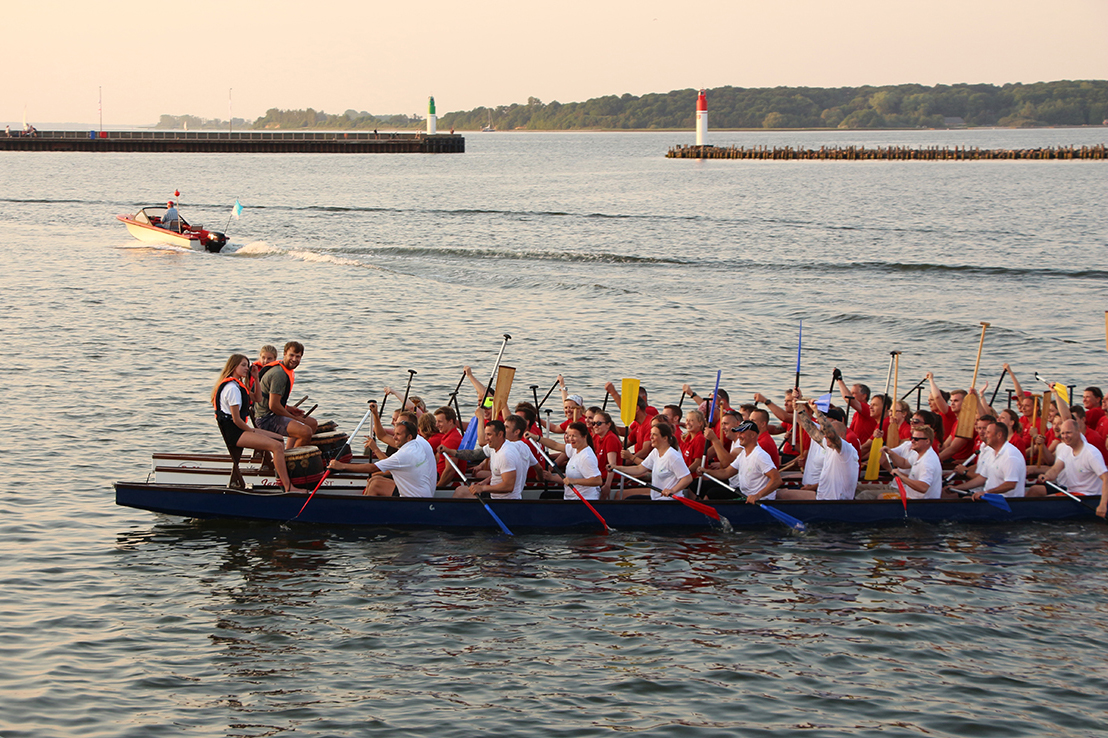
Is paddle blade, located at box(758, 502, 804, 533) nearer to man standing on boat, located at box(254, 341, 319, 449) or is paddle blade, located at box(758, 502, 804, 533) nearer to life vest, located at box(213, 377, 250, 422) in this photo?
man standing on boat, located at box(254, 341, 319, 449)

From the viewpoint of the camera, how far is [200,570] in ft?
37.3

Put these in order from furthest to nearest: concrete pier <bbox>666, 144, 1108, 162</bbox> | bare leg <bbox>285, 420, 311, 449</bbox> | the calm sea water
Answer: concrete pier <bbox>666, 144, 1108, 162</bbox>
bare leg <bbox>285, 420, 311, 449</bbox>
the calm sea water

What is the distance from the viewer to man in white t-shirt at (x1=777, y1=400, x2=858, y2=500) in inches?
484

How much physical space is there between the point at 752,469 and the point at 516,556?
3082 mm

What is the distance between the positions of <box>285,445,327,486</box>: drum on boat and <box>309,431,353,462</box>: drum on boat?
139 millimetres

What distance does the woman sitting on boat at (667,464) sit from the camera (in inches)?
482

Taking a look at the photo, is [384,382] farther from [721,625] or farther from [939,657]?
[939,657]

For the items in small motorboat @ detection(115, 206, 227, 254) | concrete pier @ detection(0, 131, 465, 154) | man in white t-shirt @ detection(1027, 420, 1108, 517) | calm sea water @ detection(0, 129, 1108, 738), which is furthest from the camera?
concrete pier @ detection(0, 131, 465, 154)

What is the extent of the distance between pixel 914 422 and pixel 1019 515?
1994 millimetres

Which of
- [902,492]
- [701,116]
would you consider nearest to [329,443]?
[902,492]

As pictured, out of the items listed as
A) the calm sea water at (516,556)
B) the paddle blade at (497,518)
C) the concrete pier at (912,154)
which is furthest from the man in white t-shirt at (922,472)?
the concrete pier at (912,154)

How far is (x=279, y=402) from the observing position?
12352mm

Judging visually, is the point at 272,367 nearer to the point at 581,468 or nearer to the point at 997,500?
the point at 581,468

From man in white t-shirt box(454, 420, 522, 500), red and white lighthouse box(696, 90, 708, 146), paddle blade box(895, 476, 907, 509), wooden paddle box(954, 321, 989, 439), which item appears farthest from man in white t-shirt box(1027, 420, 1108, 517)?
red and white lighthouse box(696, 90, 708, 146)
